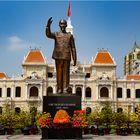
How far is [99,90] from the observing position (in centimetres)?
7019

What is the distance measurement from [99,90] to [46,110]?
5327cm

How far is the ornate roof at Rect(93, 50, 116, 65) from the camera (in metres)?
72.6

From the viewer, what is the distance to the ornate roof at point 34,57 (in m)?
72.1

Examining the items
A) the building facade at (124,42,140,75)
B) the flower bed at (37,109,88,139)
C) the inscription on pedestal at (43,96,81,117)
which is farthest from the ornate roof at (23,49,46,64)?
the flower bed at (37,109,88,139)

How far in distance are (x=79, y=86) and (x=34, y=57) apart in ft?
31.6

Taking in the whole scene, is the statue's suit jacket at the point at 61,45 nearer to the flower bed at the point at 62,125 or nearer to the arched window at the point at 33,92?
the flower bed at the point at 62,125

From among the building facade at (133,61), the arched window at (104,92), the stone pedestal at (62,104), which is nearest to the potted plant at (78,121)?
the stone pedestal at (62,104)

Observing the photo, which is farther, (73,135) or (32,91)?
(32,91)

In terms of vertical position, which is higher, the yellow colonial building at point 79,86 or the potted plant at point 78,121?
the yellow colonial building at point 79,86

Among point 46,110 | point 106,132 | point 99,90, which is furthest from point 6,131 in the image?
point 99,90

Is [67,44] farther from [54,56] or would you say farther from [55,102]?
[55,102]

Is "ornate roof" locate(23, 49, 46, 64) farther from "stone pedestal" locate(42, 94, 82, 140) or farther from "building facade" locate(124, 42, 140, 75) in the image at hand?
"stone pedestal" locate(42, 94, 82, 140)

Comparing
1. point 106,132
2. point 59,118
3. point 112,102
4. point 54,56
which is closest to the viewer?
point 59,118

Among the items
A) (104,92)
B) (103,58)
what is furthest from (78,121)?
(103,58)
